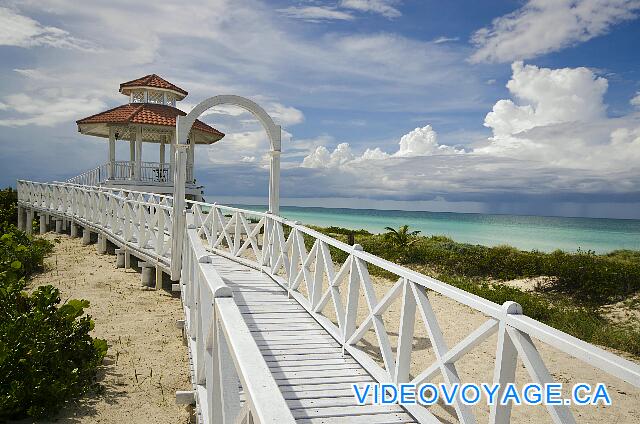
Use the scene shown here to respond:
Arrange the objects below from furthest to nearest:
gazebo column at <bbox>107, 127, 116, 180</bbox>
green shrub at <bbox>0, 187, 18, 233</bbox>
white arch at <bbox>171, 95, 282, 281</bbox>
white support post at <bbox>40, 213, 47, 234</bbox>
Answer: green shrub at <bbox>0, 187, 18, 233</bbox>, white support post at <bbox>40, 213, 47, 234</bbox>, gazebo column at <bbox>107, 127, 116, 180</bbox>, white arch at <bbox>171, 95, 282, 281</bbox>

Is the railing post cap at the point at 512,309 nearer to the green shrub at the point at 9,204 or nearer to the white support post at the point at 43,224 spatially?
the white support post at the point at 43,224

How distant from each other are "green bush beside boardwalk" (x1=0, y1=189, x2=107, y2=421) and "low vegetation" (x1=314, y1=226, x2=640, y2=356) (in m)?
8.89

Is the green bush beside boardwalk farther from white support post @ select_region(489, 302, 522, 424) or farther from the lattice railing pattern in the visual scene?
white support post @ select_region(489, 302, 522, 424)

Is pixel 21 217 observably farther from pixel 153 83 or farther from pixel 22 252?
pixel 22 252

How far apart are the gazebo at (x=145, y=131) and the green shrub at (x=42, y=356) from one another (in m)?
14.1

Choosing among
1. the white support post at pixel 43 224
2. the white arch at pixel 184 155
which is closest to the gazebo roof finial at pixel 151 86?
the white support post at pixel 43 224

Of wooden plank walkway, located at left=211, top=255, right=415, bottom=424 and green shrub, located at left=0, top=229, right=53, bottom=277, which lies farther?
green shrub, located at left=0, top=229, right=53, bottom=277

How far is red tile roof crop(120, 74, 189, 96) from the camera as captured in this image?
22.8 meters

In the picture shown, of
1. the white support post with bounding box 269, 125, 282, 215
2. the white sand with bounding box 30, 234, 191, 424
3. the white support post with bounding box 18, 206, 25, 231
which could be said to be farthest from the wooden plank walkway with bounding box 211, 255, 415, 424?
the white support post with bounding box 18, 206, 25, 231

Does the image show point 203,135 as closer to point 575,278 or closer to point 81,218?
point 81,218


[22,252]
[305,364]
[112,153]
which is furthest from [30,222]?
[305,364]

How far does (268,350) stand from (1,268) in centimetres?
845

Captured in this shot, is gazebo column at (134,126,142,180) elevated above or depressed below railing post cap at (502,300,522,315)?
above

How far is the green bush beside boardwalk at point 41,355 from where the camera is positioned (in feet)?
19.1
